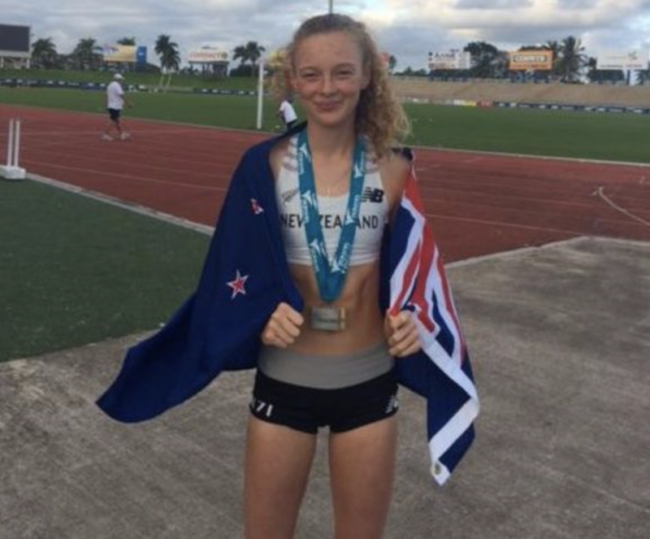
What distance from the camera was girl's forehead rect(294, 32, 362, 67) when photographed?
2.17 m

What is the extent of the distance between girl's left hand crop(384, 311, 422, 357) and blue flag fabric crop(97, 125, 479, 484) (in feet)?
0.09

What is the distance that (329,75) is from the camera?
218 cm

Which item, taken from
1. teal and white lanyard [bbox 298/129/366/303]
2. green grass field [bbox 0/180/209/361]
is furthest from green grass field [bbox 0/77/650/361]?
teal and white lanyard [bbox 298/129/366/303]

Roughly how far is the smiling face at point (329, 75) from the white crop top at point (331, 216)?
5.2 inches

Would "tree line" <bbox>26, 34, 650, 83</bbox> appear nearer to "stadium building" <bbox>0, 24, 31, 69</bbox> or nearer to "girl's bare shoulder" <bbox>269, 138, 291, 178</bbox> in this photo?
"stadium building" <bbox>0, 24, 31, 69</bbox>

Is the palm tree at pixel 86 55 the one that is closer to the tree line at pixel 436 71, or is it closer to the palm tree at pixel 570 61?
the tree line at pixel 436 71

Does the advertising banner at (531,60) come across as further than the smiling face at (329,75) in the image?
Yes

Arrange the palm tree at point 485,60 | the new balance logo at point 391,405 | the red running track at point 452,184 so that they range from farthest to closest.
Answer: the palm tree at point 485,60
the red running track at point 452,184
the new balance logo at point 391,405

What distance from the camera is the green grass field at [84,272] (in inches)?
217

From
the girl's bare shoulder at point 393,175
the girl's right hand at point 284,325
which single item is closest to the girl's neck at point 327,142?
the girl's bare shoulder at point 393,175

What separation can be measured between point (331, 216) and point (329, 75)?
0.36m

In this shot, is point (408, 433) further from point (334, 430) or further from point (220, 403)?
point (334, 430)

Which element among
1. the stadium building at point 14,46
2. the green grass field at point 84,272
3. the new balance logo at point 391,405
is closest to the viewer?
the new balance logo at point 391,405

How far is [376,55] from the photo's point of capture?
2.31 m
